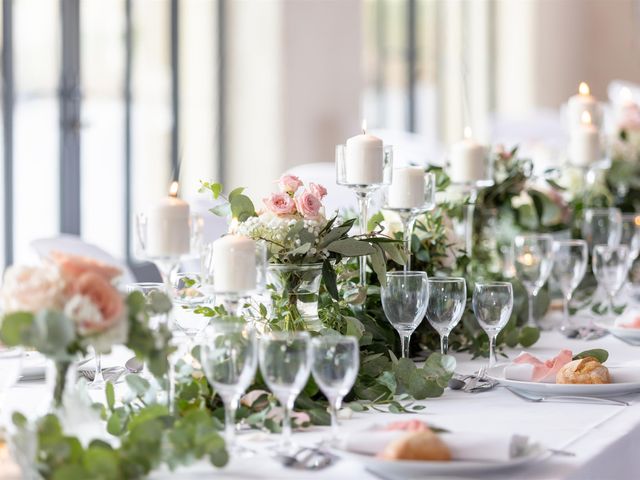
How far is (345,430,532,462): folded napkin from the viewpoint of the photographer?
1.25 m

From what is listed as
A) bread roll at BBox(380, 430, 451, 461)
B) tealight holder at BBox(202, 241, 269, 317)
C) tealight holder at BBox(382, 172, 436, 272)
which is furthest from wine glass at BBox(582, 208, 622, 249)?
bread roll at BBox(380, 430, 451, 461)

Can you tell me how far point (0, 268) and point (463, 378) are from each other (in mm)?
3023

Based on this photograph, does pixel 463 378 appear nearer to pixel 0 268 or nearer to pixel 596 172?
pixel 596 172

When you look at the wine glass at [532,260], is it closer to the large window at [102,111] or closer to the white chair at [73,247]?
the white chair at [73,247]

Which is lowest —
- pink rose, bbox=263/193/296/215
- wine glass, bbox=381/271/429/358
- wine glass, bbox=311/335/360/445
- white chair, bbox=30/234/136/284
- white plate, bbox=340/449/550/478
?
white plate, bbox=340/449/550/478

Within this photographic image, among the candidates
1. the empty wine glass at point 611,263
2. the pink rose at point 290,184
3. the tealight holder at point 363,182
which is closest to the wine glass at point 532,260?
the empty wine glass at point 611,263

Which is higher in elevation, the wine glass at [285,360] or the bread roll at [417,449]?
the wine glass at [285,360]

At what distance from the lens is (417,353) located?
78.8 inches

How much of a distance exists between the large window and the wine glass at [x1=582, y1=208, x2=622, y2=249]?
1.85m

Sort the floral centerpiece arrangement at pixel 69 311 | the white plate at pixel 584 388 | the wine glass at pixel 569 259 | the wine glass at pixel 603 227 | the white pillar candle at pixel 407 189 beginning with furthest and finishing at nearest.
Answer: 1. the wine glass at pixel 603 227
2. the wine glass at pixel 569 259
3. the white pillar candle at pixel 407 189
4. the white plate at pixel 584 388
5. the floral centerpiece arrangement at pixel 69 311

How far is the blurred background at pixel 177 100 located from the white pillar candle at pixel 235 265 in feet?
7.11

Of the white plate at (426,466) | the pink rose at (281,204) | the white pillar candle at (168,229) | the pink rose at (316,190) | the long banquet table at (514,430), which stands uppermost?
the pink rose at (316,190)

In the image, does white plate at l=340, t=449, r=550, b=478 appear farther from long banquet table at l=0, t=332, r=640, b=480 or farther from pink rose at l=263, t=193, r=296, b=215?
pink rose at l=263, t=193, r=296, b=215

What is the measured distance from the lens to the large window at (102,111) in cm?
453
